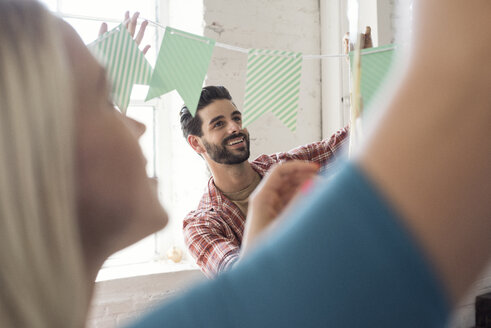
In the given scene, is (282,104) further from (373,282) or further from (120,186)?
(373,282)

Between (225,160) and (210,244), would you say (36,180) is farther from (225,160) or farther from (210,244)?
(225,160)

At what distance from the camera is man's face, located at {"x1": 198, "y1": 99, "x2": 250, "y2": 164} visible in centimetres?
195

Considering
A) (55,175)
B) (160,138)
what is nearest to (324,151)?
(160,138)

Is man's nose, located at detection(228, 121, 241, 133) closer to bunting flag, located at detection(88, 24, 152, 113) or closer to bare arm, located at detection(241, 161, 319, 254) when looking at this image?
bunting flag, located at detection(88, 24, 152, 113)

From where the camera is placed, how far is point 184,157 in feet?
7.87

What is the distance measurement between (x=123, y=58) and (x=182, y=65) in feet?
0.67

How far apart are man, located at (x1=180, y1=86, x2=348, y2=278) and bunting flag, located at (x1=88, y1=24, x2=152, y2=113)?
0.50 metres

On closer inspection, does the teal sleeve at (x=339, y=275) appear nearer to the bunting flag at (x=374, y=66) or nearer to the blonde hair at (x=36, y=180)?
the blonde hair at (x=36, y=180)

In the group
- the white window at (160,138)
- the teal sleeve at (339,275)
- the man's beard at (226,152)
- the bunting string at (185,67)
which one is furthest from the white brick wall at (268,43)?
the teal sleeve at (339,275)

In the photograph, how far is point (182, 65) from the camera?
1.43 m

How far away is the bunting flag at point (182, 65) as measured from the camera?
1.42 meters

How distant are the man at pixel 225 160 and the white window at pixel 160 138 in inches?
10.1

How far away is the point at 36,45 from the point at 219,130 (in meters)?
1.77

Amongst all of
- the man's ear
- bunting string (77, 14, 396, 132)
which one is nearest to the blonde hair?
bunting string (77, 14, 396, 132)
